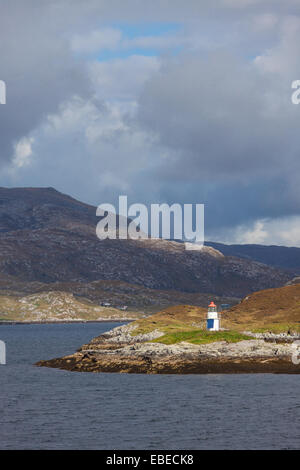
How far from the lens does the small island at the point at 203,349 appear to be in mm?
103875

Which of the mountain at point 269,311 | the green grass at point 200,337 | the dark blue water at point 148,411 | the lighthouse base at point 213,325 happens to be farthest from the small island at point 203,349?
the dark blue water at point 148,411

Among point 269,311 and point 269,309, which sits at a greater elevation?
point 269,309

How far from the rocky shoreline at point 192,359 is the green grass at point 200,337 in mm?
2160

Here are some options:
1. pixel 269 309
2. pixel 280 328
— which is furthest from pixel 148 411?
pixel 269 309

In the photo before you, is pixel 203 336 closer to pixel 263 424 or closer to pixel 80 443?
pixel 263 424

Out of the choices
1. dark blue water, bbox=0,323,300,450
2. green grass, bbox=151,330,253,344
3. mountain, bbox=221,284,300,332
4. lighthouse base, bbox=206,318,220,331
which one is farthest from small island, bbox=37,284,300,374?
dark blue water, bbox=0,323,300,450

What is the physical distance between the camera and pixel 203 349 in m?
111

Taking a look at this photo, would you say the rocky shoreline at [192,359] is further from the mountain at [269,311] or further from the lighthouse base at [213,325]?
the mountain at [269,311]

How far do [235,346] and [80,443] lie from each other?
54650mm

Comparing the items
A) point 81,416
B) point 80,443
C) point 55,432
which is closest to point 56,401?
point 81,416

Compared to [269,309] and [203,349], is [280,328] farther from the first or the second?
[203,349]

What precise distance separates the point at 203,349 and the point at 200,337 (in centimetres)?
827

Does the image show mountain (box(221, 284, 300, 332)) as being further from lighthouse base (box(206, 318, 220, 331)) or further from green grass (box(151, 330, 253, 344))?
green grass (box(151, 330, 253, 344))

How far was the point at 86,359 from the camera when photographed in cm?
11731
